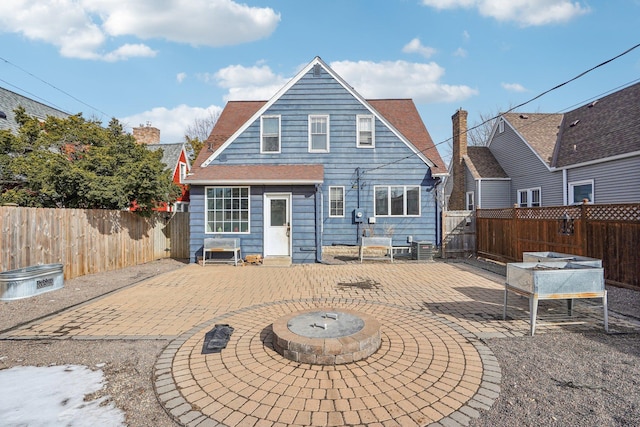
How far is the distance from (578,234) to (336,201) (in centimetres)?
780

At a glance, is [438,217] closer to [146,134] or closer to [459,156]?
[459,156]

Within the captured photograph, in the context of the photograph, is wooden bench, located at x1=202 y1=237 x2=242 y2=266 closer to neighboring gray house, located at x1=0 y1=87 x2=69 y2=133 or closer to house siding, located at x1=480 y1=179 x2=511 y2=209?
neighboring gray house, located at x1=0 y1=87 x2=69 y2=133

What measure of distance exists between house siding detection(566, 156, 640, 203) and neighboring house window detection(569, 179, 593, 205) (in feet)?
0.74

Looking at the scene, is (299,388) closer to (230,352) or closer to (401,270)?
(230,352)

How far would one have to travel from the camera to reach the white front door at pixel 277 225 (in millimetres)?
11234

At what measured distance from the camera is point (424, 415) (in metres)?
2.71

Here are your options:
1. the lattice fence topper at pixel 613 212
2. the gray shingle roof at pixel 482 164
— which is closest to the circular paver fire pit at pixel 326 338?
the lattice fence topper at pixel 613 212

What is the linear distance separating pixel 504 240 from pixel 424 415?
10033 millimetres

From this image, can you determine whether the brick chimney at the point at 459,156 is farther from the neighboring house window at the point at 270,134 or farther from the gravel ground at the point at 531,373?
the gravel ground at the point at 531,373

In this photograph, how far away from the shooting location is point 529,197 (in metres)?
16.9

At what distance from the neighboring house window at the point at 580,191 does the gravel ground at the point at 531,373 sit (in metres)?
→ 10.7

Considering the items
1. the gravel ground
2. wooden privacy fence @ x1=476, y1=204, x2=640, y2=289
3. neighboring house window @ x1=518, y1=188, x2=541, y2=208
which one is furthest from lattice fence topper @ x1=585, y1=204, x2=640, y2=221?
neighboring house window @ x1=518, y1=188, x2=541, y2=208

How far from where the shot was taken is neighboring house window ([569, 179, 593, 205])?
1358 cm

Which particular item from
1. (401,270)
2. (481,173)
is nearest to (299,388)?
(401,270)
